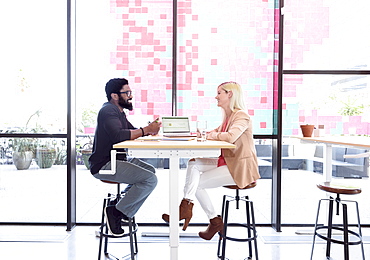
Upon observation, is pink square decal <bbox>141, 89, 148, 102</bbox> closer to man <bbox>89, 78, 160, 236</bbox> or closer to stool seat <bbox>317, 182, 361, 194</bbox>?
man <bbox>89, 78, 160, 236</bbox>

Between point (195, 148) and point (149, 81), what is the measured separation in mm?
1605

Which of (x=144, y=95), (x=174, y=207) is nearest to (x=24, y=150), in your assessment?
(x=144, y=95)

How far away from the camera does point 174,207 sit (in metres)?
2.25

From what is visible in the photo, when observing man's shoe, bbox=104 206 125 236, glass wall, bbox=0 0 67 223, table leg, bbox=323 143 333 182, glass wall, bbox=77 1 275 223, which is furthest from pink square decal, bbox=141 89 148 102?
table leg, bbox=323 143 333 182

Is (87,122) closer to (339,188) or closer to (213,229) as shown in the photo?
(213,229)

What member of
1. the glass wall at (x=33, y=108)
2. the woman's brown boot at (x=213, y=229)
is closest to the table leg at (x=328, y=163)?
the woman's brown boot at (x=213, y=229)

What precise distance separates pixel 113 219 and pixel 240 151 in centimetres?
113

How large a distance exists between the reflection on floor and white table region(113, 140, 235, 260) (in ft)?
2.07

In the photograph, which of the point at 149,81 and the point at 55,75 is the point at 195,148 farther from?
the point at 55,75

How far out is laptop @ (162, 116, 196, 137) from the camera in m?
2.69

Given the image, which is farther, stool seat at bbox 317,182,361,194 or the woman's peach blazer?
the woman's peach blazer

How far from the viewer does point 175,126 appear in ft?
9.00

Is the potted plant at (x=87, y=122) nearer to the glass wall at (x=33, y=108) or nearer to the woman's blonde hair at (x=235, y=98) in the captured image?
the glass wall at (x=33, y=108)

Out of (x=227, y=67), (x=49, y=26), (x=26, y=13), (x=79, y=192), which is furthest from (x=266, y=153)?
(x=26, y=13)
